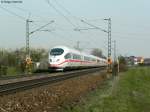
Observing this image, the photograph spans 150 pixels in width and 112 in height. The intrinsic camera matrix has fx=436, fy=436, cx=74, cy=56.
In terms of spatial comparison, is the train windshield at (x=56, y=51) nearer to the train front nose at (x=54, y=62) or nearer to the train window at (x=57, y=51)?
the train window at (x=57, y=51)

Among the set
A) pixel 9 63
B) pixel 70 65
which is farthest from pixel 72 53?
pixel 9 63

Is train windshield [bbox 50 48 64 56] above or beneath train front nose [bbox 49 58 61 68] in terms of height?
above

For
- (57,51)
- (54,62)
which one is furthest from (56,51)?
(54,62)

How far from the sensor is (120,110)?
57.3 feet

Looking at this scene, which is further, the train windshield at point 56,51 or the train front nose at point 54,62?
the train windshield at point 56,51

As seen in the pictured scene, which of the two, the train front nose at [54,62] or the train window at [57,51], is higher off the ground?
the train window at [57,51]

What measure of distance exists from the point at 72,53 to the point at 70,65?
1.83m

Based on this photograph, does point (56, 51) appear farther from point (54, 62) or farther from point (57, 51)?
point (54, 62)

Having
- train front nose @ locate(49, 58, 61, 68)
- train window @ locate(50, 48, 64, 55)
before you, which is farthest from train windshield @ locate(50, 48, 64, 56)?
train front nose @ locate(49, 58, 61, 68)

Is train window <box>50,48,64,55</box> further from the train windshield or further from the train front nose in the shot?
the train front nose

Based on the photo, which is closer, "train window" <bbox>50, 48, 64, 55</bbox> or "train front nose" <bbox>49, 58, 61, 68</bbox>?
"train front nose" <bbox>49, 58, 61, 68</bbox>

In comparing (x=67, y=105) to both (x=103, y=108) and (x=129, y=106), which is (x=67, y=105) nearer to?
(x=103, y=108)

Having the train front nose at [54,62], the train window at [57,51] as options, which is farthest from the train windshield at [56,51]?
the train front nose at [54,62]

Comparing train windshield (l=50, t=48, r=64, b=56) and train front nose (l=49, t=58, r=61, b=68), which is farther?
train windshield (l=50, t=48, r=64, b=56)
